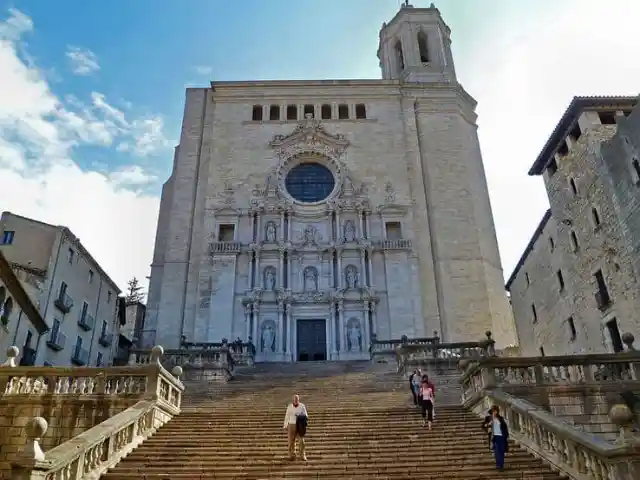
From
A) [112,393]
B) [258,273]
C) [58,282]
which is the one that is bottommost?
[112,393]

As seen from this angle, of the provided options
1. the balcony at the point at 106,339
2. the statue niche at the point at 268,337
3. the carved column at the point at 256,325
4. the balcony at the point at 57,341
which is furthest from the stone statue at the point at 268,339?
the balcony at the point at 57,341

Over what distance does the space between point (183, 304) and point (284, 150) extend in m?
11.9

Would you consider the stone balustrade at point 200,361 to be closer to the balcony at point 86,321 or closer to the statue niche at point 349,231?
the balcony at point 86,321

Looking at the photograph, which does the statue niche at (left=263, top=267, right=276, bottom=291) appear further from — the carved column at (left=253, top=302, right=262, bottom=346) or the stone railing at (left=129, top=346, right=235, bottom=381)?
the stone railing at (left=129, top=346, right=235, bottom=381)

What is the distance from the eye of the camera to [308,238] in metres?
31.1

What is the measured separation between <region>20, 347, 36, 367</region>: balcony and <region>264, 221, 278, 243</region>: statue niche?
45.1 feet

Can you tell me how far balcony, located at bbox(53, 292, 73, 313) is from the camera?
77.2ft


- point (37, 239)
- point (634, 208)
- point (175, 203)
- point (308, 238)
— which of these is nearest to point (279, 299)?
point (308, 238)

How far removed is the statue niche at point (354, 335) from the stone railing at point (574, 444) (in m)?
16.9

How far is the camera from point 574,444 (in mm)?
8570

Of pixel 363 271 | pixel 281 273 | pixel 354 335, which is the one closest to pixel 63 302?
pixel 281 273

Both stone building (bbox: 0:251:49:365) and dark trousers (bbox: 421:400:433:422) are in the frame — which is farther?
stone building (bbox: 0:251:49:365)

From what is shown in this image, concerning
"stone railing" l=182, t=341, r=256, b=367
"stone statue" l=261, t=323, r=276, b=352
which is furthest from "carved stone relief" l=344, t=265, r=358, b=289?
"stone railing" l=182, t=341, r=256, b=367

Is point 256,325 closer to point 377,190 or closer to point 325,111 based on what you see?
point 377,190
